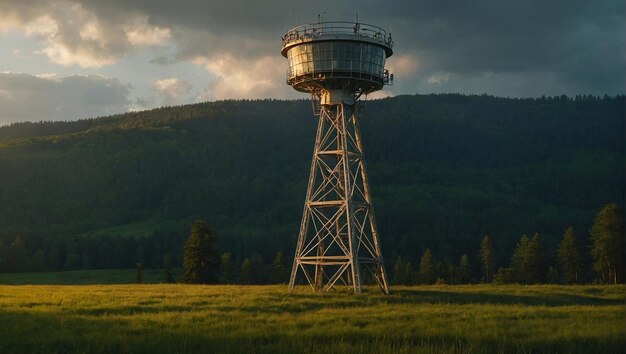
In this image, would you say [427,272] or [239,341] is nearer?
[239,341]

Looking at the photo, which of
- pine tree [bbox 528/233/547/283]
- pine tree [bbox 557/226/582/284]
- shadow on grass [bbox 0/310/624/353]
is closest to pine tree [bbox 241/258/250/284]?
pine tree [bbox 528/233/547/283]

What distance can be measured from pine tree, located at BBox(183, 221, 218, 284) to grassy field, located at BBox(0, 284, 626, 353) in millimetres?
35403

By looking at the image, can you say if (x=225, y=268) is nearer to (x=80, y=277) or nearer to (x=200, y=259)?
(x=200, y=259)

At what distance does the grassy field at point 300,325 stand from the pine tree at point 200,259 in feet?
116

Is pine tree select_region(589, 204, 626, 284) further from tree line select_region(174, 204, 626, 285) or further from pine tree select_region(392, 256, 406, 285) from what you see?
pine tree select_region(392, 256, 406, 285)

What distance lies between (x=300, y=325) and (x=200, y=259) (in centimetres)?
4988

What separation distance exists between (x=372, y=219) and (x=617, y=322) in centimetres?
2089

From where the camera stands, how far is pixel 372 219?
4447 centimetres

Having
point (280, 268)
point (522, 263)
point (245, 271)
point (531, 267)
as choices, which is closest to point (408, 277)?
point (522, 263)

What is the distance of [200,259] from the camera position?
2857 inches

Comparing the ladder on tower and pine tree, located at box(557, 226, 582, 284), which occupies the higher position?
the ladder on tower

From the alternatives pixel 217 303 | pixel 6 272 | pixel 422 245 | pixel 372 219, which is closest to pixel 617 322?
pixel 217 303

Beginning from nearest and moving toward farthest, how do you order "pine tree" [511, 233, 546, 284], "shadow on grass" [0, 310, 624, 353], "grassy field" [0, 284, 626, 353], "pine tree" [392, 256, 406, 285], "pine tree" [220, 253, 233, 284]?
"shadow on grass" [0, 310, 624, 353]
"grassy field" [0, 284, 626, 353]
"pine tree" [511, 233, 546, 284]
"pine tree" [220, 253, 233, 284]
"pine tree" [392, 256, 406, 285]

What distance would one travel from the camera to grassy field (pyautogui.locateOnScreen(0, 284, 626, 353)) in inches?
752
